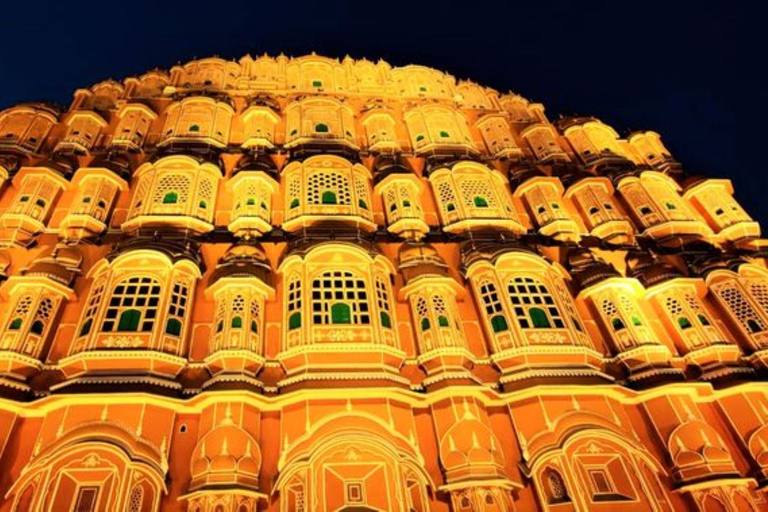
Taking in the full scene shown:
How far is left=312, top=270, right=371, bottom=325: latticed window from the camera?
50.6ft

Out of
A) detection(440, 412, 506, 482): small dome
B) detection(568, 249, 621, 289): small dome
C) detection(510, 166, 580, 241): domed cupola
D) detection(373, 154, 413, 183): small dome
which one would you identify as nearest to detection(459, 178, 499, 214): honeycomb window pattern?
detection(510, 166, 580, 241): domed cupola

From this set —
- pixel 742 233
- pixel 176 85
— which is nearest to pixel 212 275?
pixel 176 85

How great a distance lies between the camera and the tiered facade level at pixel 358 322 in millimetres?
12680

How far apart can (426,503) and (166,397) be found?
21.7 feet

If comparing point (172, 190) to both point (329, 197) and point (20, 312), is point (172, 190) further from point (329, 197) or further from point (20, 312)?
point (20, 312)

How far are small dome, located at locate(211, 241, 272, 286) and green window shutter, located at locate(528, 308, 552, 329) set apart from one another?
7.82 m

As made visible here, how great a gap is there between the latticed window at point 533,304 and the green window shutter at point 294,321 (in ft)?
20.5

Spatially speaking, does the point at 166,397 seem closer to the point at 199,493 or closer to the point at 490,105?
the point at 199,493

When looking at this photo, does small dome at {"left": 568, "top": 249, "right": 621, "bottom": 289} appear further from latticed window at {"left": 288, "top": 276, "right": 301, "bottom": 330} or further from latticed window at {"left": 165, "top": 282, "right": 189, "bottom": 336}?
latticed window at {"left": 165, "top": 282, "right": 189, "bottom": 336}

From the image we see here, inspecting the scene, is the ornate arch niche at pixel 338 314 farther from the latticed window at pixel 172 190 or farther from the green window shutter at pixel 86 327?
the latticed window at pixel 172 190

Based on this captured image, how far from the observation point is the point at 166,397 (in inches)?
521

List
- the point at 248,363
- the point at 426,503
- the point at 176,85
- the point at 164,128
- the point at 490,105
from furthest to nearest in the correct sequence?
the point at 490,105 < the point at 176,85 < the point at 164,128 < the point at 248,363 < the point at 426,503

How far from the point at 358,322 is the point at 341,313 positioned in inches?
21.6

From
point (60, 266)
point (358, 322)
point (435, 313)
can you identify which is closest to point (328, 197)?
point (358, 322)
